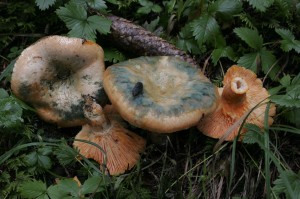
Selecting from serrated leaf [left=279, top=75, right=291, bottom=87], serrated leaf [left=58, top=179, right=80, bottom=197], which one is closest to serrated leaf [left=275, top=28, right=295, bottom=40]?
serrated leaf [left=279, top=75, right=291, bottom=87]

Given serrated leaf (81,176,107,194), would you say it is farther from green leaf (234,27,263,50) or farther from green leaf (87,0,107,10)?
green leaf (234,27,263,50)

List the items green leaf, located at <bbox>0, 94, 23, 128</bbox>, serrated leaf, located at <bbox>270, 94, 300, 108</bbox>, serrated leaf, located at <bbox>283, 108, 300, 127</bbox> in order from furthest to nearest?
serrated leaf, located at <bbox>283, 108, 300, 127</bbox>
green leaf, located at <bbox>0, 94, 23, 128</bbox>
serrated leaf, located at <bbox>270, 94, 300, 108</bbox>

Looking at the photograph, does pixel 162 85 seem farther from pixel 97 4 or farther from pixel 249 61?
pixel 97 4

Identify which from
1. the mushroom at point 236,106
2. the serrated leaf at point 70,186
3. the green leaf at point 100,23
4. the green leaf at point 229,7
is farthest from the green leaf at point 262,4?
the serrated leaf at point 70,186

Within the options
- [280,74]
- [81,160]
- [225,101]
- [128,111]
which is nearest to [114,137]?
[81,160]

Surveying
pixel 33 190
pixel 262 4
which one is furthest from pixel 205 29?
pixel 33 190

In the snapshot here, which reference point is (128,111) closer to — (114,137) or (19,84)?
(114,137)
